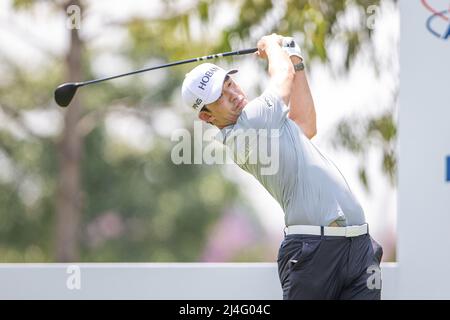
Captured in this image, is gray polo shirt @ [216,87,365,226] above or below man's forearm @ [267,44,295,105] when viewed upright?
below

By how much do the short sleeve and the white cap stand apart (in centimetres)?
14

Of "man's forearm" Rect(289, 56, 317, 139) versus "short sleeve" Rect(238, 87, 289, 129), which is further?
"man's forearm" Rect(289, 56, 317, 139)

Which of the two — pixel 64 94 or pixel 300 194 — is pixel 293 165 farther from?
pixel 64 94

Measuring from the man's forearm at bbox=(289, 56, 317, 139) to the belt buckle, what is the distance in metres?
0.61

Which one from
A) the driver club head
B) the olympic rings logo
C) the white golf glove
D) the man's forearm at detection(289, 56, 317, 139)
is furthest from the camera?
the olympic rings logo

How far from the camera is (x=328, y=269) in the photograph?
402 cm

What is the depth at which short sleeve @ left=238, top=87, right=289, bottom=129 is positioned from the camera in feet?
13.3

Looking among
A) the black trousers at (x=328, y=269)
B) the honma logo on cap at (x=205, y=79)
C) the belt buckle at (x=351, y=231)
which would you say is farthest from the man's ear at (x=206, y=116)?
the belt buckle at (x=351, y=231)

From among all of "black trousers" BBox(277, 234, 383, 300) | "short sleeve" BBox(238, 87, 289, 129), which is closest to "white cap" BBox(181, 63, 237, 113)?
"short sleeve" BBox(238, 87, 289, 129)

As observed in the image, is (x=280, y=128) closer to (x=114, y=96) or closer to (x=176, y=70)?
(x=176, y=70)

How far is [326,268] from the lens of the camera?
402 centimetres

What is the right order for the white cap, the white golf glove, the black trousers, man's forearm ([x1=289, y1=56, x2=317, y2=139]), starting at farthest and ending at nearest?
man's forearm ([x1=289, y1=56, x2=317, y2=139])
the white golf glove
the white cap
the black trousers

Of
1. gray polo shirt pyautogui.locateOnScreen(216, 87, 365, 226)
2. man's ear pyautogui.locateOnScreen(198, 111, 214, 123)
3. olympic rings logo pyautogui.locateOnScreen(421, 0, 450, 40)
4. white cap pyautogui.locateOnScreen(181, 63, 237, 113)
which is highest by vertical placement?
olympic rings logo pyautogui.locateOnScreen(421, 0, 450, 40)

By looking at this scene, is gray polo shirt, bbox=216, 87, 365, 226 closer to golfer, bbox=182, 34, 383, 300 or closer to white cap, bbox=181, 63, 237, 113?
golfer, bbox=182, 34, 383, 300
